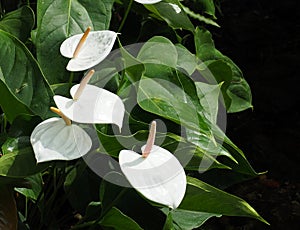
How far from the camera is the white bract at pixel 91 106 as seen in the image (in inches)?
26.0

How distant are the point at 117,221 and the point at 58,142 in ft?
0.64

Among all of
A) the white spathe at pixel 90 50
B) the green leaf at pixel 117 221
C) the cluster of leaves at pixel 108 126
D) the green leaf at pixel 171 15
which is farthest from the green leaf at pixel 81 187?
the green leaf at pixel 171 15

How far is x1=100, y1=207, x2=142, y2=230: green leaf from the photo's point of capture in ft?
2.57

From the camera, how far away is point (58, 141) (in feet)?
2.21

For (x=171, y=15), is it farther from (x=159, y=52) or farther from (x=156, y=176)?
(x=156, y=176)

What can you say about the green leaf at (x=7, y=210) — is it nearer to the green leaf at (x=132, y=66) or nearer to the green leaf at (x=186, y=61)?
the green leaf at (x=132, y=66)

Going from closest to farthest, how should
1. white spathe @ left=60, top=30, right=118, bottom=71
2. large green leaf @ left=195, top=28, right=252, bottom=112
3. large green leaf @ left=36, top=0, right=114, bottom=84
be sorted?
1. white spathe @ left=60, top=30, right=118, bottom=71
2. large green leaf @ left=36, top=0, right=114, bottom=84
3. large green leaf @ left=195, top=28, right=252, bottom=112

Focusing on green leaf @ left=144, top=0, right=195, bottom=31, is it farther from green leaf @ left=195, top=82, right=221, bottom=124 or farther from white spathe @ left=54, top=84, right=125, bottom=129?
white spathe @ left=54, top=84, right=125, bottom=129

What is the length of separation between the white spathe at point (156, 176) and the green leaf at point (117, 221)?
15cm

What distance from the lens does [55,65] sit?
0.88 metres

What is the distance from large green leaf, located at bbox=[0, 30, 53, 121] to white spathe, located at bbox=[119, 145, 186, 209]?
0.71ft

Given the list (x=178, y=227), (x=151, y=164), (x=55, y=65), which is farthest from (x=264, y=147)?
(x=151, y=164)

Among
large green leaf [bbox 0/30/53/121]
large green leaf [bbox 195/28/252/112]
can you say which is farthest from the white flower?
large green leaf [bbox 195/28/252/112]

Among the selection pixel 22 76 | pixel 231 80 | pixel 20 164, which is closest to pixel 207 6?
pixel 231 80
